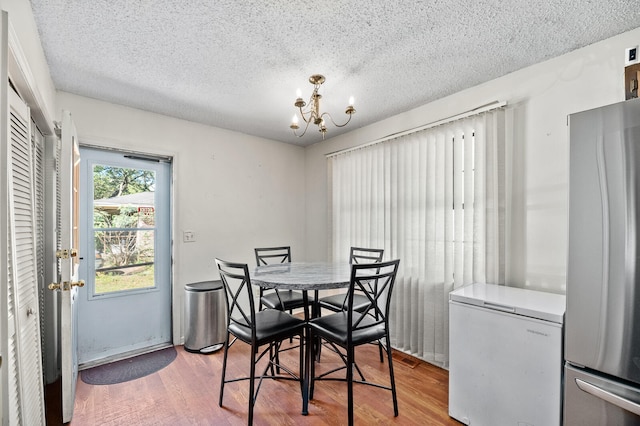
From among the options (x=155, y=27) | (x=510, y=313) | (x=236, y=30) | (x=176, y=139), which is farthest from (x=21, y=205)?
(x=510, y=313)

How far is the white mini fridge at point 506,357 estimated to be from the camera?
155 centimetres

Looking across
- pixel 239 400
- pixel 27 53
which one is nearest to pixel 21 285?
pixel 27 53

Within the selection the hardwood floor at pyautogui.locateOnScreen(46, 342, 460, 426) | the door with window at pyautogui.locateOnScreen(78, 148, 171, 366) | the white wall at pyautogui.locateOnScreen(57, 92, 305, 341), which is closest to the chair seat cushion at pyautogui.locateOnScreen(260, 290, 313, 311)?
the hardwood floor at pyautogui.locateOnScreen(46, 342, 460, 426)

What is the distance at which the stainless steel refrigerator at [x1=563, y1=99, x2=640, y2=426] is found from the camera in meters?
1.19

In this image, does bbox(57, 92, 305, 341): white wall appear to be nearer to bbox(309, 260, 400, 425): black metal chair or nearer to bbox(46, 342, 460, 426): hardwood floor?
bbox(46, 342, 460, 426): hardwood floor

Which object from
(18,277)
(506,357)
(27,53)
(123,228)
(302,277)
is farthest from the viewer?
(123,228)

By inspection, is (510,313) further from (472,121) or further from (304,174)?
(304,174)

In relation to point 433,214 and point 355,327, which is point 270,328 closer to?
point 355,327

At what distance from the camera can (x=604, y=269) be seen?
4.12 ft

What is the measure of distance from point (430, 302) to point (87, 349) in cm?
316

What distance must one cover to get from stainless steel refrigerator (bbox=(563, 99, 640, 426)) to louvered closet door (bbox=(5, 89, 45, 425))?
2297mm

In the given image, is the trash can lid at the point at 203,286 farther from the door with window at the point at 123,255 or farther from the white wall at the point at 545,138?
the white wall at the point at 545,138

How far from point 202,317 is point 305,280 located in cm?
159

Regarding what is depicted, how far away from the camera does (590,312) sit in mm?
1303
